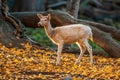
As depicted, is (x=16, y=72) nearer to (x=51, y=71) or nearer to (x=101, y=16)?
(x=51, y=71)

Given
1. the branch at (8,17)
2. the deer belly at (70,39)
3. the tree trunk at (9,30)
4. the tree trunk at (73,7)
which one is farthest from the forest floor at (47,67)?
the tree trunk at (73,7)

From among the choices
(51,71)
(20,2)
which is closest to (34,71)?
(51,71)

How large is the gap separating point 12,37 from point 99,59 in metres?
3.16

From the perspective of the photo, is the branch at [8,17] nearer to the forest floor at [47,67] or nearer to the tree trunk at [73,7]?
the forest floor at [47,67]

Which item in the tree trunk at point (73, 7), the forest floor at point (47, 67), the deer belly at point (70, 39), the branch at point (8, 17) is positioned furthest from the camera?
the tree trunk at point (73, 7)

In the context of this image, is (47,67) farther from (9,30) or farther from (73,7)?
(73,7)

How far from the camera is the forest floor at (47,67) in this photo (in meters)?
11.7

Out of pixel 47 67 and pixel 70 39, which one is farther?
pixel 70 39

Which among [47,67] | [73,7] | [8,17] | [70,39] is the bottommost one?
[47,67]

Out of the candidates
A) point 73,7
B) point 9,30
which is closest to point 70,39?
point 9,30

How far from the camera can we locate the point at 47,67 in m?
12.8

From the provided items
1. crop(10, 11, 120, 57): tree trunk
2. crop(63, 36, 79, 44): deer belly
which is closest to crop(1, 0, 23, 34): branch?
crop(10, 11, 120, 57): tree trunk

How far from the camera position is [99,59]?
15.3m

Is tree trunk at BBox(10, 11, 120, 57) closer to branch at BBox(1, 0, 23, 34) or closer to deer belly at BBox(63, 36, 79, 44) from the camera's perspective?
branch at BBox(1, 0, 23, 34)
